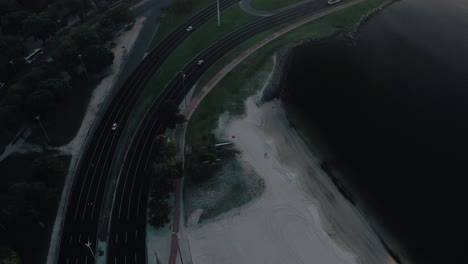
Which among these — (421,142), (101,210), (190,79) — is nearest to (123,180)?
(101,210)

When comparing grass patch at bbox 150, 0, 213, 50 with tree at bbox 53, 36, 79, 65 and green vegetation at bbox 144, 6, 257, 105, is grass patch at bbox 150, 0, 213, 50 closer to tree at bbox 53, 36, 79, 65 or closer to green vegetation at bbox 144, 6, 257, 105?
green vegetation at bbox 144, 6, 257, 105

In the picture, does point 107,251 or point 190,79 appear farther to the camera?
point 190,79

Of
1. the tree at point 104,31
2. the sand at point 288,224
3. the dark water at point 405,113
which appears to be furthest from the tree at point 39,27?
the dark water at point 405,113

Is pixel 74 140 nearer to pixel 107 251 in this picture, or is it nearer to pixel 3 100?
pixel 3 100

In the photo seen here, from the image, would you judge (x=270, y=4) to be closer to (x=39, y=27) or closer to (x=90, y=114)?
(x=90, y=114)

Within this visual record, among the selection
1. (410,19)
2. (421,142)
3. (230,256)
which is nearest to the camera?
(230,256)

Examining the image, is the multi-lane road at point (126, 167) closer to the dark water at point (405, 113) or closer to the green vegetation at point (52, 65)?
the green vegetation at point (52, 65)

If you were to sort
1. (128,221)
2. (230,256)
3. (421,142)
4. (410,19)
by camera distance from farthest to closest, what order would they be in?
(410,19)
(421,142)
(128,221)
(230,256)

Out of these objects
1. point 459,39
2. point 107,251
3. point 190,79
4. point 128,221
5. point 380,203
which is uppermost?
point 190,79

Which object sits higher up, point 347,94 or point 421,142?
point 347,94
